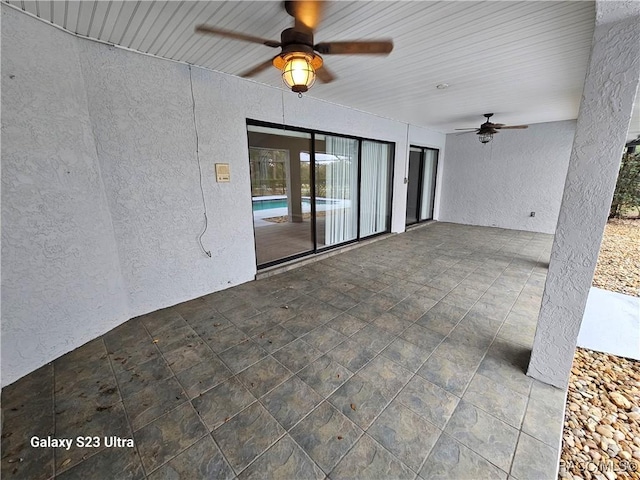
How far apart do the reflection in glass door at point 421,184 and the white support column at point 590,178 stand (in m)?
5.22

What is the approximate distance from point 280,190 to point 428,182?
19.7 feet

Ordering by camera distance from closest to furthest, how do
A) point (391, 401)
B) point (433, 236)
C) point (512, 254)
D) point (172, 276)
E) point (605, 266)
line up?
point (391, 401) < point (172, 276) < point (605, 266) < point (512, 254) < point (433, 236)

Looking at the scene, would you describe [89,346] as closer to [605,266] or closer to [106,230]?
[106,230]

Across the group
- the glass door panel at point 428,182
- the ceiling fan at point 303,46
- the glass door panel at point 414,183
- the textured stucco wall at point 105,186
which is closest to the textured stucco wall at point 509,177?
the glass door panel at point 428,182

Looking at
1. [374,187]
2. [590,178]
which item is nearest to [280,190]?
[374,187]

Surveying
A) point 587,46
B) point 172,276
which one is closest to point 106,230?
point 172,276

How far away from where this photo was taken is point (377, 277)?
11.8 feet

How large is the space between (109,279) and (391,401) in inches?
101

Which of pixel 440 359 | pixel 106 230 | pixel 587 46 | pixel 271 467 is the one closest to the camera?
pixel 271 467

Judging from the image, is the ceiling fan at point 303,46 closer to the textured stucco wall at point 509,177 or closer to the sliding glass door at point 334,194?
the sliding glass door at point 334,194

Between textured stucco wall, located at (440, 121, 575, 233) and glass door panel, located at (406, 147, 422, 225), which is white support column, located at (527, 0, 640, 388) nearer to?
glass door panel, located at (406, 147, 422, 225)

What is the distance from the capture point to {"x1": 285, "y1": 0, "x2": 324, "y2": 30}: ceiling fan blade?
1609 millimetres

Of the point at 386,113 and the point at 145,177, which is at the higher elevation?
the point at 386,113

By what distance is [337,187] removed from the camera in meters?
4.68
